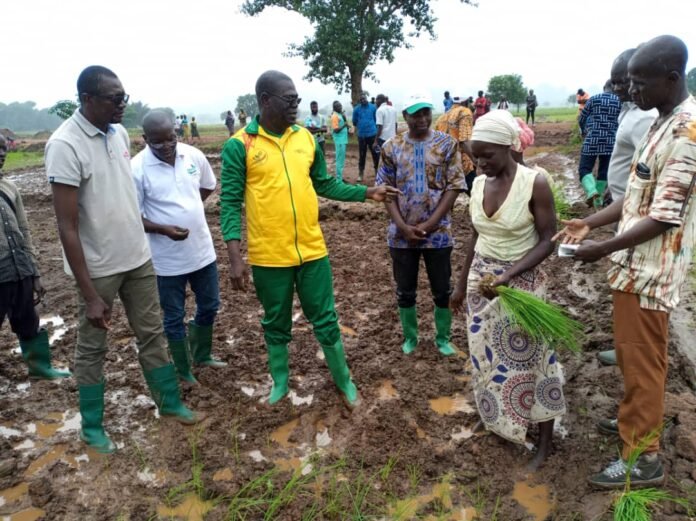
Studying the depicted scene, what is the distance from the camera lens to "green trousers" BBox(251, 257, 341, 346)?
9.89 feet

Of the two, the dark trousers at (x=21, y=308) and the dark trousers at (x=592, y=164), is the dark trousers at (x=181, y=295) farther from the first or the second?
the dark trousers at (x=592, y=164)

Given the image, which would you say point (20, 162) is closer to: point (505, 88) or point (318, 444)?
point (318, 444)

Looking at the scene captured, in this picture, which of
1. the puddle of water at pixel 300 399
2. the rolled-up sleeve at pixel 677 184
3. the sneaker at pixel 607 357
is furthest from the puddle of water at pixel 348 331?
the rolled-up sleeve at pixel 677 184

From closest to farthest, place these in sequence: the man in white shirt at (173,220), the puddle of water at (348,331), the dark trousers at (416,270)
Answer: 1. the man in white shirt at (173,220)
2. the dark trousers at (416,270)
3. the puddle of water at (348,331)

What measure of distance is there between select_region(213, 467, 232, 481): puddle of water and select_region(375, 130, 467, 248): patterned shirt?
5.77ft

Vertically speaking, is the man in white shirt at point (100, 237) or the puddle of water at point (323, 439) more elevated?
the man in white shirt at point (100, 237)

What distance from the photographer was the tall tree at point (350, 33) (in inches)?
706

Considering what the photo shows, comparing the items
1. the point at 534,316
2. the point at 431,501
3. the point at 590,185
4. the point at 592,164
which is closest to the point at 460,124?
the point at 592,164

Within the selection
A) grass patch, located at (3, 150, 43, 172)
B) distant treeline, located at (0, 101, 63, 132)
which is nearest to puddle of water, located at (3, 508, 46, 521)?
grass patch, located at (3, 150, 43, 172)

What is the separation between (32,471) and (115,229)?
1.39m

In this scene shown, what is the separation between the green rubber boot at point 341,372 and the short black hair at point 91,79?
1865 millimetres

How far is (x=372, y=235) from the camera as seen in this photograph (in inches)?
279

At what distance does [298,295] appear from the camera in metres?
3.10

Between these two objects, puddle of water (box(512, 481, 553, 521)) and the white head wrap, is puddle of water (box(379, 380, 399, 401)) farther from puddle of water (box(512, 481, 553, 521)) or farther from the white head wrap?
the white head wrap
